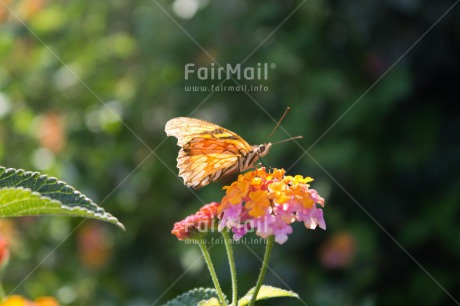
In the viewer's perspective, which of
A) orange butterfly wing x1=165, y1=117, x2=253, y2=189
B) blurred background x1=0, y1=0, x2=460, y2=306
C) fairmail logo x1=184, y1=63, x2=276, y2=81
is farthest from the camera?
fairmail logo x1=184, y1=63, x2=276, y2=81

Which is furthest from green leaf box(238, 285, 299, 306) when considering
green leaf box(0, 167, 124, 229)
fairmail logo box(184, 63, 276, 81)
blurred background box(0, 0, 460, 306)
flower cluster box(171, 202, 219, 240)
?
fairmail logo box(184, 63, 276, 81)

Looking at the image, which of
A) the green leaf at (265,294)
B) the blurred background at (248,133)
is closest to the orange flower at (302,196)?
the green leaf at (265,294)

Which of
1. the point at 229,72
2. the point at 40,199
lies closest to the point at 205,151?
the point at 40,199

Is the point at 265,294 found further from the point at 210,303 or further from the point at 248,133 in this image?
the point at 248,133

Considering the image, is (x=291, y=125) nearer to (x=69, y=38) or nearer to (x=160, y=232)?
(x=160, y=232)

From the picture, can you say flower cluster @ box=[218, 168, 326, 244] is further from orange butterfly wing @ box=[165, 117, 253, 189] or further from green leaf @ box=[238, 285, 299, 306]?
orange butterfly wing @ box=[165, 117, 253, 189]

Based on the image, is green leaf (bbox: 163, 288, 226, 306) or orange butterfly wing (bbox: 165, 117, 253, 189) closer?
green leaf (bbox: 163, 288, 226, 306)
